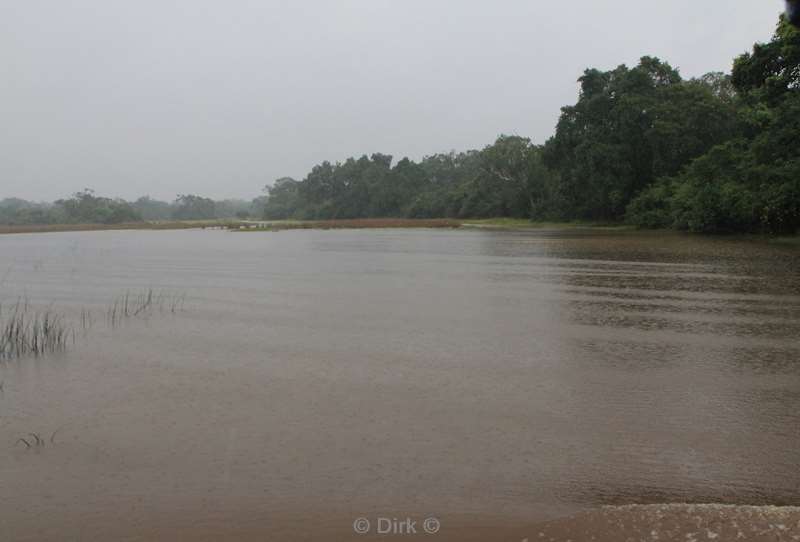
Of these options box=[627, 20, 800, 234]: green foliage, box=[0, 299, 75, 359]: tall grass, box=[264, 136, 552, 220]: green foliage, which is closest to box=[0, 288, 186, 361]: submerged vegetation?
box=[0, 299, 75, 359]: tall grass

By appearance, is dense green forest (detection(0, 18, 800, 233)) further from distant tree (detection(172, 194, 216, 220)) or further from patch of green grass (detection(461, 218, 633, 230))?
distant tree (detection(172, 194, 216, 220))

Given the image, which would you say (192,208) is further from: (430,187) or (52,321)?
(52,321)

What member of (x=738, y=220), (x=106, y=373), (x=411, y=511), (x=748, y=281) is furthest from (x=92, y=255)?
(x=738, y=220)

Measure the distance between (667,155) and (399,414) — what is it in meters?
49.2

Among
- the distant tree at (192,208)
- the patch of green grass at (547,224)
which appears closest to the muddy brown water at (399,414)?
the patch of green grass at (547,224)

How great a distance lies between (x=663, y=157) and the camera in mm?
50156

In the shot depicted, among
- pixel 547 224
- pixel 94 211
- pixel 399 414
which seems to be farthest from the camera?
pixel 94 211

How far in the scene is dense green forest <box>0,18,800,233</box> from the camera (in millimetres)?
28000

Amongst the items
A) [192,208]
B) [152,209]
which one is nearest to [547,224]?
[192,208]

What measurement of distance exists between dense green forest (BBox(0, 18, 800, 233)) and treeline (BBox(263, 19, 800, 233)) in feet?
0.27

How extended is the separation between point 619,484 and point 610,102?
169 ft

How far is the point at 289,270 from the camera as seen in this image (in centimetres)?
2334

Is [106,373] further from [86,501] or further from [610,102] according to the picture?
[610,102]

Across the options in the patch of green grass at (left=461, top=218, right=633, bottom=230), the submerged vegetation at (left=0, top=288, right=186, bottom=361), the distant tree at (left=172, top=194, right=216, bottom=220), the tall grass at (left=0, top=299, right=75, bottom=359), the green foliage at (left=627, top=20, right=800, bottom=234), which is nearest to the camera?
the tall grass at (left=0, top=299, right=75, bottom=359)
